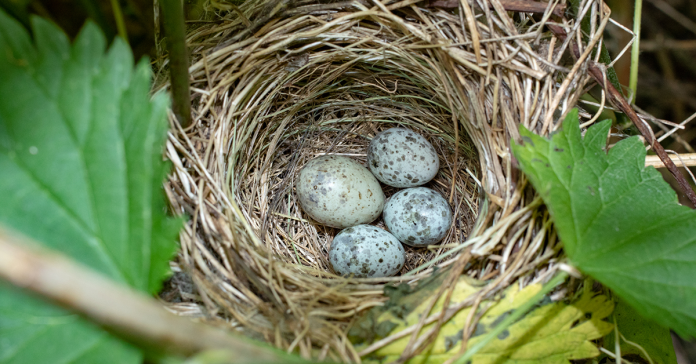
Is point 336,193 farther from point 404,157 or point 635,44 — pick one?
point 635,44

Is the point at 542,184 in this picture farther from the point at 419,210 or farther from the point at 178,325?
the point at 178,325

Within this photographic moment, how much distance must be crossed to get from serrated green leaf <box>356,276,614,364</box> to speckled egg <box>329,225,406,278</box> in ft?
1.43

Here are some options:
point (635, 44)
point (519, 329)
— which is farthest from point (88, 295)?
point (635, 44)

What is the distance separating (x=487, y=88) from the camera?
1.18 metres

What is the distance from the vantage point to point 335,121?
164cm

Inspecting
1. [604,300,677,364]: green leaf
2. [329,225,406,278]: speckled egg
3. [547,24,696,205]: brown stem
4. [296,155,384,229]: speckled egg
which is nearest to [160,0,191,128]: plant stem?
[296,155,384,229]: speckled egg

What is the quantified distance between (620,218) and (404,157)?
2.41ft

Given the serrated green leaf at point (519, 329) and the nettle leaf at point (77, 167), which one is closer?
the nettle leaf at point (77, 167)

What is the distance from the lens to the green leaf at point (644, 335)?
3.63 feet

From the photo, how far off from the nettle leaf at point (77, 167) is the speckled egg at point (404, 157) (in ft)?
3.00

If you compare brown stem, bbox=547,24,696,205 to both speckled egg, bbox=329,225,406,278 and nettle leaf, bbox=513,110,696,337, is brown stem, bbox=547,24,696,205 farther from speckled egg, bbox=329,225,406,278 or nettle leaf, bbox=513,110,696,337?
speckled egg, bbox=329,225,406,278

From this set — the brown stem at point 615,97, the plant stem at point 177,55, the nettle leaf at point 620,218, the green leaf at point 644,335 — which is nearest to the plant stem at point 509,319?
the nettle leaf at point 620,218

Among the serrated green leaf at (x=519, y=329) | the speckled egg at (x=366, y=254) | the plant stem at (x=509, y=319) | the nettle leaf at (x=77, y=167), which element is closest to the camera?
the nettle leaf at (x=77, y=167)

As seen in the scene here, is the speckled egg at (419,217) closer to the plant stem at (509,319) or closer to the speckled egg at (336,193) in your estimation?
the speckled egg at (336,193)
